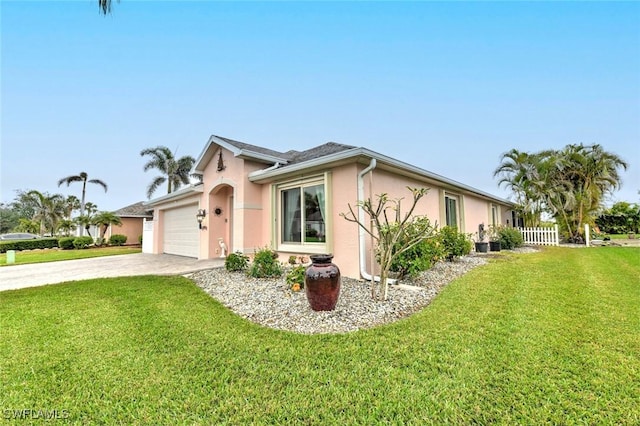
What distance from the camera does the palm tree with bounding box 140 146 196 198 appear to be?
24953 mm

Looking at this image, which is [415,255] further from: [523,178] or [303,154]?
[523,178]

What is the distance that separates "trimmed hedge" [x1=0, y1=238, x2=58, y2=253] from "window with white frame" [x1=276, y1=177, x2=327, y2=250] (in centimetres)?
2464

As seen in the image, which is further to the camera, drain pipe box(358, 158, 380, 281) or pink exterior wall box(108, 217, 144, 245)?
pink exterior wall box(108, 217, 144, 245)

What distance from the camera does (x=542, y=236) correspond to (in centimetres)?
1659

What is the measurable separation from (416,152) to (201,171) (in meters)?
15.7

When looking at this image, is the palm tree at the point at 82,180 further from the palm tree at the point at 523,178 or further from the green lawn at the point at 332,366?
the palm tree at the point at 523,178

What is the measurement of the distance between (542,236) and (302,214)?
652 inches

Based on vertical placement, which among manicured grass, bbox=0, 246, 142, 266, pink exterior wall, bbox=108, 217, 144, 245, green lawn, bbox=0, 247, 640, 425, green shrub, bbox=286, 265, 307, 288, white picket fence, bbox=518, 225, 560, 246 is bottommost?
green lawn, bbox=0, 247, 640, 425

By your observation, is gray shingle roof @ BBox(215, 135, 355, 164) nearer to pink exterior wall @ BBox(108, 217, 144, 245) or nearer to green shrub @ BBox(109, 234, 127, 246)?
green shrub @ BBox(109, 234, 127, 246)

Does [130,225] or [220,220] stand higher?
[130,225]

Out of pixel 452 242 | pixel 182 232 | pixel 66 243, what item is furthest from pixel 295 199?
pixel 66 243

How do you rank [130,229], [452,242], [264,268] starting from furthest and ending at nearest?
[130,229]
[452,242]
[264,268]

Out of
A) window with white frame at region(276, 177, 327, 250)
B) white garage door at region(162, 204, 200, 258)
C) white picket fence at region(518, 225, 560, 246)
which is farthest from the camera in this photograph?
white picket fence at region(518, 225, 560, 246)

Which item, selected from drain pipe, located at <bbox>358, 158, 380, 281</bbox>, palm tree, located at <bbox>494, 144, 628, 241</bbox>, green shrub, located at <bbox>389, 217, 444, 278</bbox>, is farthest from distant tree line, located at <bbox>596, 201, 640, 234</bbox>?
drain pipe, located at <bbox>358, 158, 380, 281</bbox>
